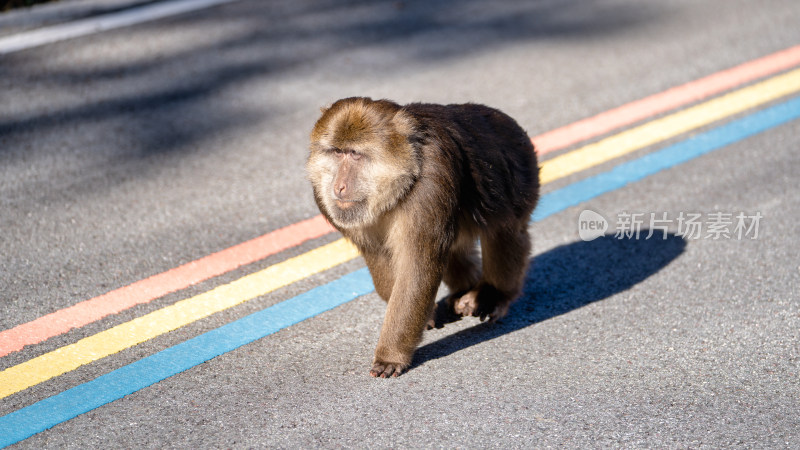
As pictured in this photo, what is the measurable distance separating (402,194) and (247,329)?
3.16 feet

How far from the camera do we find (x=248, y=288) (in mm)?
4105

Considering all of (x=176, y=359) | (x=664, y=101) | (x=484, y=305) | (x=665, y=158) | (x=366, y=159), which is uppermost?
(x=366, y=159)

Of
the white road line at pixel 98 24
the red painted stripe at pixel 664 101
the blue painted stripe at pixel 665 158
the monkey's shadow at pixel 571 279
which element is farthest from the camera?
the white road line at pixel 98 24

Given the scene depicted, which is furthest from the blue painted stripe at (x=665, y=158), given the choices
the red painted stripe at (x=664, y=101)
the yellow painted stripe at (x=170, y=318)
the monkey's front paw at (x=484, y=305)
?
the yellow painted stripe at (x=170, y=318)

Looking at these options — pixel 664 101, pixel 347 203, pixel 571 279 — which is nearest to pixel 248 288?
pixel 347 203

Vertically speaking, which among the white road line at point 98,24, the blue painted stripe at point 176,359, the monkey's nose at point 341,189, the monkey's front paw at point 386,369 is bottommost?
the blue painted stripe at point 176,359

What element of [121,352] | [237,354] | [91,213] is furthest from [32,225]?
[237,354]

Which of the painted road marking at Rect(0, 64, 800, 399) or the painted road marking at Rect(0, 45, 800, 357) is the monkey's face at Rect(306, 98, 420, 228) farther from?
the painted road marking at Rect(0, 45, 800, 357)

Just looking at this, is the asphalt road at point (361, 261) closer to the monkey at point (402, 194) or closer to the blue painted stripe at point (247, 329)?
the blue painted stripe at point (247, 329)

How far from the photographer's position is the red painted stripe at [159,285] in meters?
3.70

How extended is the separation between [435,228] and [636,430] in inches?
39.9

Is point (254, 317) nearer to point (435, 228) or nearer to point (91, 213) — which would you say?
point (435, 228)

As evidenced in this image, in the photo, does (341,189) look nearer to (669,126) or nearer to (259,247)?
(259,247)

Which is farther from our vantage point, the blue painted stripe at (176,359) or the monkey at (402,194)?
the monkey at (402,194)
